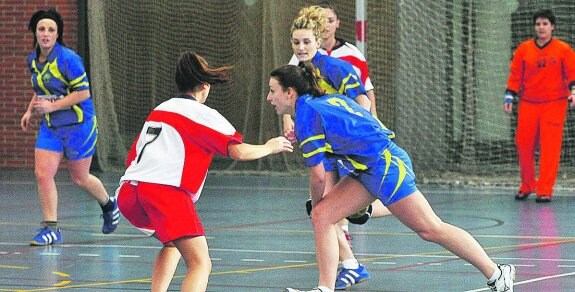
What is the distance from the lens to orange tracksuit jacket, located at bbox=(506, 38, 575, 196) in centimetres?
1498

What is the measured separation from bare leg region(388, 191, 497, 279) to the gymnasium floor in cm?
76

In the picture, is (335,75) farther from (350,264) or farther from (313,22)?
(350,264)

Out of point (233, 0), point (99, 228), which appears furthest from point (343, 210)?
point (233, 0)

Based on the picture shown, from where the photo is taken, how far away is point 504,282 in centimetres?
783

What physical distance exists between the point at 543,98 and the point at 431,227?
25.3ft

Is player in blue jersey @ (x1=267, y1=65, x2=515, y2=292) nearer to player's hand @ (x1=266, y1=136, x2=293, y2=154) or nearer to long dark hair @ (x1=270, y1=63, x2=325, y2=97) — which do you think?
long dark hair @ (x1=270, y1=63, x2=325, y2=97)

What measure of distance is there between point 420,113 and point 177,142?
11.6 meters

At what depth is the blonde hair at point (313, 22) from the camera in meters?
8.81

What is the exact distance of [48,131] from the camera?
1135 cm

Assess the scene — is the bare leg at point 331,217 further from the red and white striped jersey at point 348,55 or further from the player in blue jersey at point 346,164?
the red and white striped jersey at point 348,55

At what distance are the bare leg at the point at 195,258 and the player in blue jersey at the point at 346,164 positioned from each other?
0.84 metres

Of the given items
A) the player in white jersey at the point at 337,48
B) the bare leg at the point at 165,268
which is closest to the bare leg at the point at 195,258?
the bare leg at the point at 165,268

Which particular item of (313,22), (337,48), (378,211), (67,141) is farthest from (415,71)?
(313,22)

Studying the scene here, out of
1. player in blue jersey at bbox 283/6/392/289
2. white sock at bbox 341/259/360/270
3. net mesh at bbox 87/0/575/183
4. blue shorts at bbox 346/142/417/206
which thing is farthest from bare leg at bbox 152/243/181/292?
net mesh at bbox 87/0/575/183
